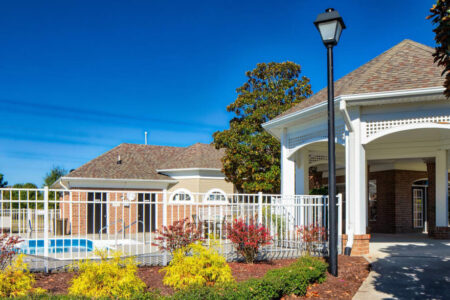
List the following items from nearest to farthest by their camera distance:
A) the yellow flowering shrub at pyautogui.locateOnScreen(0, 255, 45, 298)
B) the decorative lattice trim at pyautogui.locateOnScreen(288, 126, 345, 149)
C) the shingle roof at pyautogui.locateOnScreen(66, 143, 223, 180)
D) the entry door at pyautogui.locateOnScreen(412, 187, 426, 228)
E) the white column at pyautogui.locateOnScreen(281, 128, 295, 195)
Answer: the yellow flowering shrub at pyautogui.locateOnScreen(0, 255, 45, 298)
the decorative lattice trim at pyautogui.locateOnScreen(288, 126, 345, 149)
the white column at pyautogui.locateOnScreen(281, 128, 295, 195)
the entry door at pyautogui.locateOnScreen(412, 187, 426, 228)
the shingle roof at pyautogui.locateOnScreen(66, 143, 223, 180)

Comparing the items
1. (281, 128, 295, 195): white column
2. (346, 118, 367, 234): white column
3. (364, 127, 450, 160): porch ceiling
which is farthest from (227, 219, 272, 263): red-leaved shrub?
(364, 127, 450, 160): porch ceiling

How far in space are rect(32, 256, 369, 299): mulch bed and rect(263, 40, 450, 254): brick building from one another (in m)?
1.61

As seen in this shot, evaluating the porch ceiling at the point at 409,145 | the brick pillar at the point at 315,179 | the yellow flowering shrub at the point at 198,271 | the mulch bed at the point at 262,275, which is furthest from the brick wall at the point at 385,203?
the yellow flowering shrub at the point at 198,271

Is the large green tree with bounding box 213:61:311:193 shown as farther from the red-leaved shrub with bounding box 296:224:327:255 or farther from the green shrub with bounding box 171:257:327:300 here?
the green shrub with bounding box 171:257:327:300

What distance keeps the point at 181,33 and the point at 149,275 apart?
512 inches

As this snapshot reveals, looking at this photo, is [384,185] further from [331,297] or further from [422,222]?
[331,297]

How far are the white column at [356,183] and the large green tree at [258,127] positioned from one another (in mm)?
9824

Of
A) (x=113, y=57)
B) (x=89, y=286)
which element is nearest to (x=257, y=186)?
(x=113, y=57)

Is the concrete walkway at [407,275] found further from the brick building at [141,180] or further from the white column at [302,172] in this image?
the brick building at [141,180]

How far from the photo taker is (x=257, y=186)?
19.8 metres

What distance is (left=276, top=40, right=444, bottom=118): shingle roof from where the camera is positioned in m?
9.65

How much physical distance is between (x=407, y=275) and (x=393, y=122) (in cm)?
380

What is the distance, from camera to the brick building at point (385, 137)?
9539 millimetres

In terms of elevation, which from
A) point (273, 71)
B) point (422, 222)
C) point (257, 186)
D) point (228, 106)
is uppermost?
point (273, 71)
